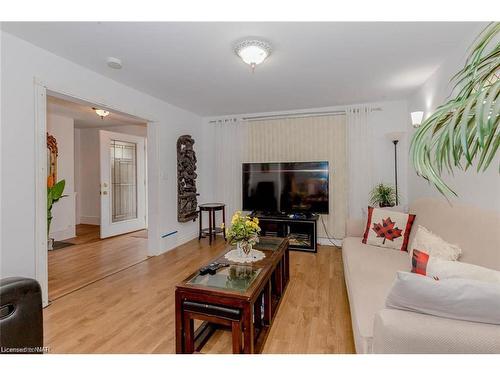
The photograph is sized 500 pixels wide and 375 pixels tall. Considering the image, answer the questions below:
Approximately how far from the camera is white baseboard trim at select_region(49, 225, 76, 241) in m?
4.77

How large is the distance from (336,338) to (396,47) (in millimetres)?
2521

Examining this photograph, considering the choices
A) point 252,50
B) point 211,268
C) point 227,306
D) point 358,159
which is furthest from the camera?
point 358,159

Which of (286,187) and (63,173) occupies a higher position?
(63,173)

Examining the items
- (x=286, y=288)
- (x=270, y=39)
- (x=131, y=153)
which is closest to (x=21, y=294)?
(x=286, y=288)

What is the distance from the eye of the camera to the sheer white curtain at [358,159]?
411 cm

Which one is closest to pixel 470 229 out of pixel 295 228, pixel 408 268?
pixel 408 268

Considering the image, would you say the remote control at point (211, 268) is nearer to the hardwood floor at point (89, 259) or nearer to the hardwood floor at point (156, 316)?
the hardwood floor at point (156, 316)

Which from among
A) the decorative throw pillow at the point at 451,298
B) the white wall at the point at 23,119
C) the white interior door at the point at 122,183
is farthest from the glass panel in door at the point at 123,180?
the decorative throw pillow at the point at 451,298

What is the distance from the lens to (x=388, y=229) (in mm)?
2754

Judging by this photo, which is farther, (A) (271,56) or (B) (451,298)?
(A) (271,56)

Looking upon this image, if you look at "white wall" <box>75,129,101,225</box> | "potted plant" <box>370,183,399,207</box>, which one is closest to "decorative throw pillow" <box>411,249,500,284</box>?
"potted plant" <box>370,183,399,207</box>

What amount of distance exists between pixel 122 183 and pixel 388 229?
5.08 meters

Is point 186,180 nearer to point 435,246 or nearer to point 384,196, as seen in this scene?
point 384,196

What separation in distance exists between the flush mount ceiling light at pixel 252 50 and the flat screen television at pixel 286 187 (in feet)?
7.15
